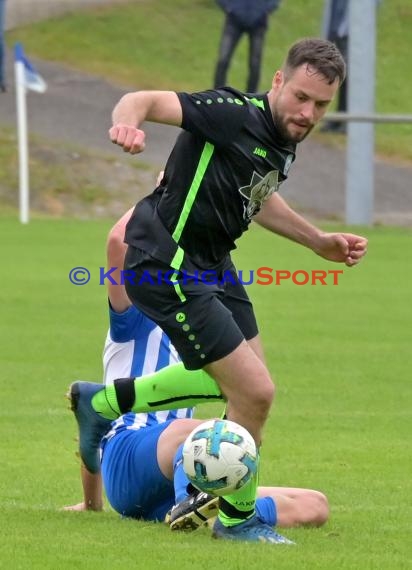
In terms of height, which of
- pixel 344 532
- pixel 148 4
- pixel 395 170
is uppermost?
pixel 148 4

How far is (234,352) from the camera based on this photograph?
6.18 metres

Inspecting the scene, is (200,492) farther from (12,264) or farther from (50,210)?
(50,210)

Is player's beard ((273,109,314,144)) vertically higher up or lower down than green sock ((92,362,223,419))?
higher up

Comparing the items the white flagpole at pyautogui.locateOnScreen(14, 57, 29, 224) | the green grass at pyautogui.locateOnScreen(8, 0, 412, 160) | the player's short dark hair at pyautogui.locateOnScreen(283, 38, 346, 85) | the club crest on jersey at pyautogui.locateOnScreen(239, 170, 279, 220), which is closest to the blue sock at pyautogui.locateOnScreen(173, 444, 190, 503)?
the club crest on jersey at pyautogui.locateOnScreen(239, 170, 279, 220)

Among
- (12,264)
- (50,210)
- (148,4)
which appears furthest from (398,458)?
(148,4)

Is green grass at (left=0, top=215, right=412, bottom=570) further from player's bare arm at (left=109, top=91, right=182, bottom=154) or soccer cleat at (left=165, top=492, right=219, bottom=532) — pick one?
player's bare arm at (left=109, top=91, right=182, bottom=154)

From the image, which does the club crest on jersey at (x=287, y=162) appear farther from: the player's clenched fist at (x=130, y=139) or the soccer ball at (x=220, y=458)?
the soccer ball at (x=220, y=458)

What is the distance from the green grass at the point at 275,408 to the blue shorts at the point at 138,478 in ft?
0.41

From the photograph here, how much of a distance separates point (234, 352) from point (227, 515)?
2.15 ft

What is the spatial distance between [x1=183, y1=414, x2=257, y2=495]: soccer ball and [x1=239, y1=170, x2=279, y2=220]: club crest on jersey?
971 millimetres

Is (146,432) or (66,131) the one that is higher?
(66,131)

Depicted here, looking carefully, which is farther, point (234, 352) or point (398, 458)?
point (398, 458)

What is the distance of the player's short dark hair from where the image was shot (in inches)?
248

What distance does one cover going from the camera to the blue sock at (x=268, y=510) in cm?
646
